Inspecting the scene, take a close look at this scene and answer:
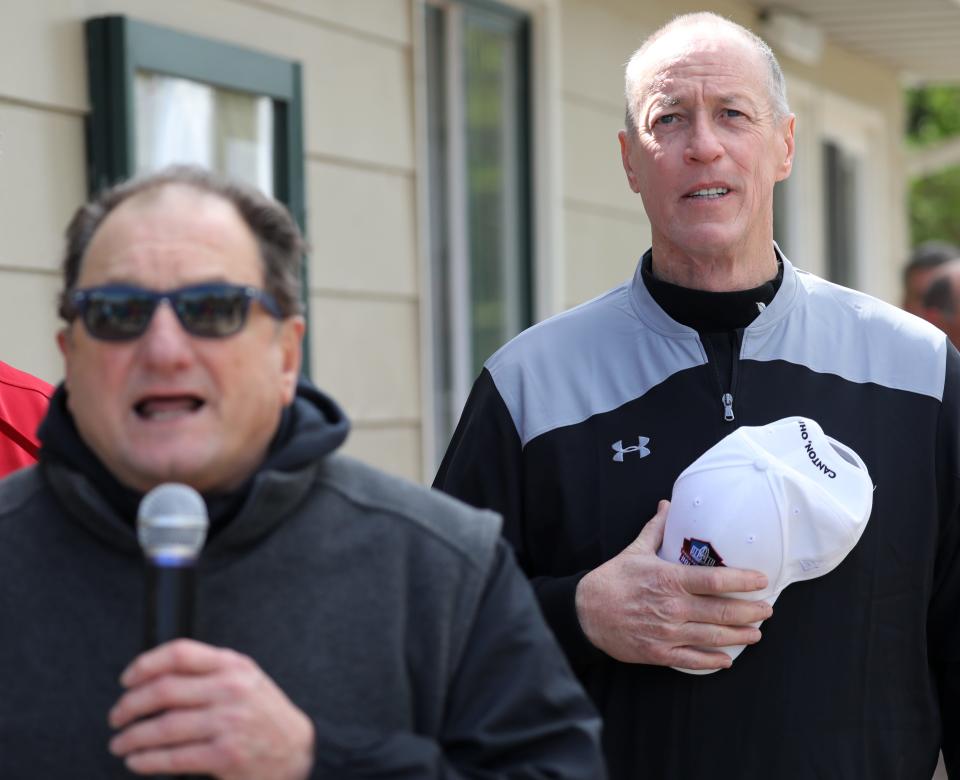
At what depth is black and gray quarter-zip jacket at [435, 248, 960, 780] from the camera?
2.98m

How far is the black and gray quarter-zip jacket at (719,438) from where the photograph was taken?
9.77 ft

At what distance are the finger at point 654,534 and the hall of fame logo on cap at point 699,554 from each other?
0.07 m

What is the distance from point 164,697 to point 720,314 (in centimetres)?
162

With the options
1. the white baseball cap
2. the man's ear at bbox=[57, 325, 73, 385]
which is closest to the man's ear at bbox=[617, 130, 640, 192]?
the white baseball cap

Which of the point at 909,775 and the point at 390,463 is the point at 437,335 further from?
the point at 909,775

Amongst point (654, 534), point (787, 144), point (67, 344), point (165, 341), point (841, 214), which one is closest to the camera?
point (165, 341)

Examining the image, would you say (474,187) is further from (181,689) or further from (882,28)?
(181,689)

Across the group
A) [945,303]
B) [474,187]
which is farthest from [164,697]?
[945,303]

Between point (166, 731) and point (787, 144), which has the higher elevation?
point (787, 144)

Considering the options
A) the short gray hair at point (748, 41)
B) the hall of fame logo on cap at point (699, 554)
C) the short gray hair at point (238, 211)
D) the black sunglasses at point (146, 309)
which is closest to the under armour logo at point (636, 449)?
the hall of fame logo on cap at point (699, 554)

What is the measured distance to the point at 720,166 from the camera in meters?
3.16

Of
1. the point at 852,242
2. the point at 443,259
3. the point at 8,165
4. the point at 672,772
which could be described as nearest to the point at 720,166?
the point at 672,772

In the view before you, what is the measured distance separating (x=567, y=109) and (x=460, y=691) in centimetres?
497

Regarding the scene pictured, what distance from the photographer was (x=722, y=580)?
282cm
